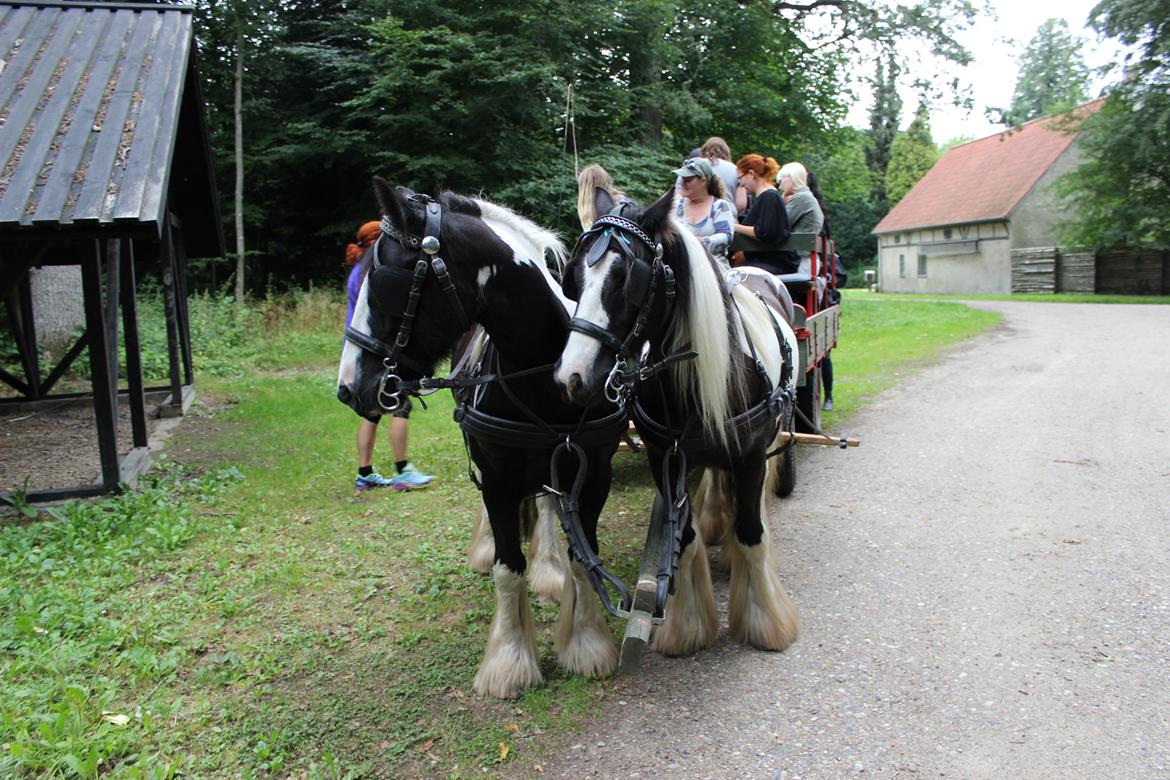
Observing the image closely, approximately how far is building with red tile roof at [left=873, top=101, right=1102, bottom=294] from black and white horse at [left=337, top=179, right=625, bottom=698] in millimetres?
28793

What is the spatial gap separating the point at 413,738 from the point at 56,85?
610 cm

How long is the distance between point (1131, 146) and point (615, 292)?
25.6m

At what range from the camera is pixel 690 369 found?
3268mm

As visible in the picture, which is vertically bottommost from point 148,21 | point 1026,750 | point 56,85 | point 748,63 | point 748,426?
point 1026,750

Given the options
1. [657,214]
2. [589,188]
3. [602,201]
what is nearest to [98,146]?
[589,188]

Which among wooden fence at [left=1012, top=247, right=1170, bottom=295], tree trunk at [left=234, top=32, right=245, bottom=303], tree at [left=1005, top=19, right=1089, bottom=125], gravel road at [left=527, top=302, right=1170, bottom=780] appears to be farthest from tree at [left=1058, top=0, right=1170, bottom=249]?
tree at [left=1005, top=19, right=1089, bottom=125]

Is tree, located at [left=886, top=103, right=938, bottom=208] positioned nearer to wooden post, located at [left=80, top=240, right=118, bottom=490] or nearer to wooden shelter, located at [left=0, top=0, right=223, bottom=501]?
wooden shelter, located at [left=0, top=0, right=223, bottom=501]

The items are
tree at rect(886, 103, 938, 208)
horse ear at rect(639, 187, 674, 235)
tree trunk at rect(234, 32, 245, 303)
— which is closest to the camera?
horse ear at rect(639, 187, 674, 235)

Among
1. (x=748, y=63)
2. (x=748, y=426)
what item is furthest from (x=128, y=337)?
(x=748, y=63)

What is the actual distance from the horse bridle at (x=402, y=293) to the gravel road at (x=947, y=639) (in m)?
1.49

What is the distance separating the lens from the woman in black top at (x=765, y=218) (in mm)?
5555

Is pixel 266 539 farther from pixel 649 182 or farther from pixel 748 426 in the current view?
pixel 649 182

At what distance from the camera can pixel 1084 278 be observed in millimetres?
28594

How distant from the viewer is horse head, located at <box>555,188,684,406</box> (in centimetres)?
271
